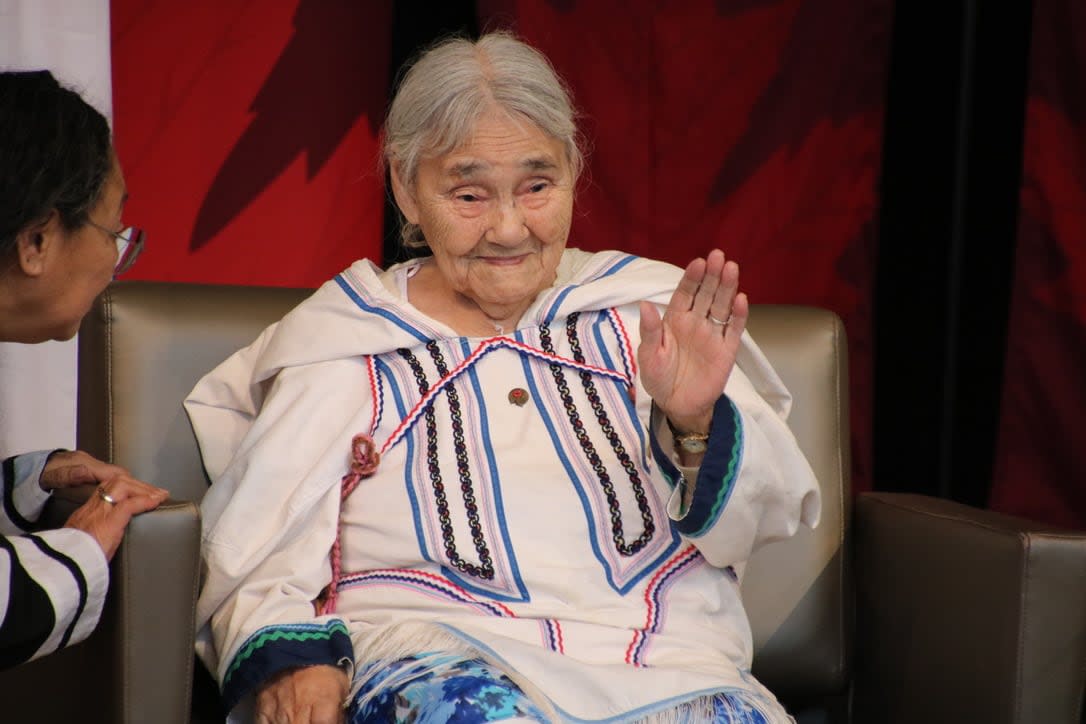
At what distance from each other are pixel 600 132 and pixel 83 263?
6.09ft

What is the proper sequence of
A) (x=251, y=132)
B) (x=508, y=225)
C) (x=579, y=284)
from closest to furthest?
(x=508, y=225) → (x=579, y=284) → (x=251, y=132)

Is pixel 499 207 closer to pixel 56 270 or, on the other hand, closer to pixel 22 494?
pixel 56 270

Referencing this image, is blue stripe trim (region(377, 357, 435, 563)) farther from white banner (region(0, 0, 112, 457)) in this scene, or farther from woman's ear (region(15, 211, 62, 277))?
white banner (region(0, 0, 112, 457))

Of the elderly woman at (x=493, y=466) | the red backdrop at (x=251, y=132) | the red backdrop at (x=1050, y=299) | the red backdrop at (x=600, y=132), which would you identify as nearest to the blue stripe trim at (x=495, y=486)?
the elderly woman at (x=493, y=466)

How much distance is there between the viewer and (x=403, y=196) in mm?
2164

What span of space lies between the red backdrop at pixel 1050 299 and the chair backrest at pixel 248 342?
856 mm

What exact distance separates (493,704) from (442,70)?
3.23ft

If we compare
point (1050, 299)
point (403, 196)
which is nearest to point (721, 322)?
A: point (403, 196)

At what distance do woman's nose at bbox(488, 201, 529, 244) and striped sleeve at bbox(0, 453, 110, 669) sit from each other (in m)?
0.75

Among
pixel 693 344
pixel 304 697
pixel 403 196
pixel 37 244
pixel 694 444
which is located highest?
pixel 403 196

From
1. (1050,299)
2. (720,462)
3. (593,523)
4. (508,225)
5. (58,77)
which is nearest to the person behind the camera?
(720,462)

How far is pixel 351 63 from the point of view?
323cm

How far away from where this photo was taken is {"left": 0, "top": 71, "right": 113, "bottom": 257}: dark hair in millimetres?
1561

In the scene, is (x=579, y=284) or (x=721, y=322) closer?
(x=721, y=322)
